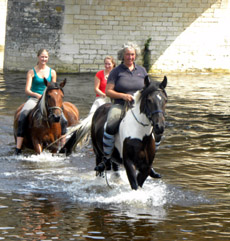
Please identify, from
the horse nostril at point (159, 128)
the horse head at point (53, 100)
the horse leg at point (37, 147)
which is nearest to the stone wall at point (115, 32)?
the horse leg at point (37, 147)

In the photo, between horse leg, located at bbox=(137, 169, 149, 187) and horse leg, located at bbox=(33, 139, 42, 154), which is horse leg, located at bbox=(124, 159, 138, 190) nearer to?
horse leg, located at bbox=(137, 169, 149, 187)

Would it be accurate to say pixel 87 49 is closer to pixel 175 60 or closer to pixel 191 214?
pixel 175 60

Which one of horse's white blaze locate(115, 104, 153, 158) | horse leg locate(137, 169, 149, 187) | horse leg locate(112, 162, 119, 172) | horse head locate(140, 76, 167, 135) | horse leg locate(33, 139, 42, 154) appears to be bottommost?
horse leg locate(33, 139, 42, 154)

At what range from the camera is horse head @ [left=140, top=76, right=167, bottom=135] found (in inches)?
262

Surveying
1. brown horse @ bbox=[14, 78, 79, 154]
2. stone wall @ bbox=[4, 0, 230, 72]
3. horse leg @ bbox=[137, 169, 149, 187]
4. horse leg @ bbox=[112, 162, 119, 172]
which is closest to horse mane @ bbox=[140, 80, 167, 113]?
horse leg @ bbox=[137, 169, 149, 187]

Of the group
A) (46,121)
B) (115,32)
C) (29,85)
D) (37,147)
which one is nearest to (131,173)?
(46,121)

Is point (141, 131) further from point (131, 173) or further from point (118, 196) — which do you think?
point (118, 196)

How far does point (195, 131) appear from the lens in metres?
13.5

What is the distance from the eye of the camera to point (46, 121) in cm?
970

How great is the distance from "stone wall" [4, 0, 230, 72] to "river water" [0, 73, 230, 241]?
571 inches

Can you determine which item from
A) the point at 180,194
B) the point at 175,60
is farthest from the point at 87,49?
the point at 180,194

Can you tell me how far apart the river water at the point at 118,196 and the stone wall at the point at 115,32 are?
1451cm

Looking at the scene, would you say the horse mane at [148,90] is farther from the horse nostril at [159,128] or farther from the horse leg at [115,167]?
the horse leg at [115,167]

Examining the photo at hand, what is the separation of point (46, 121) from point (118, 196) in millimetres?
2576
